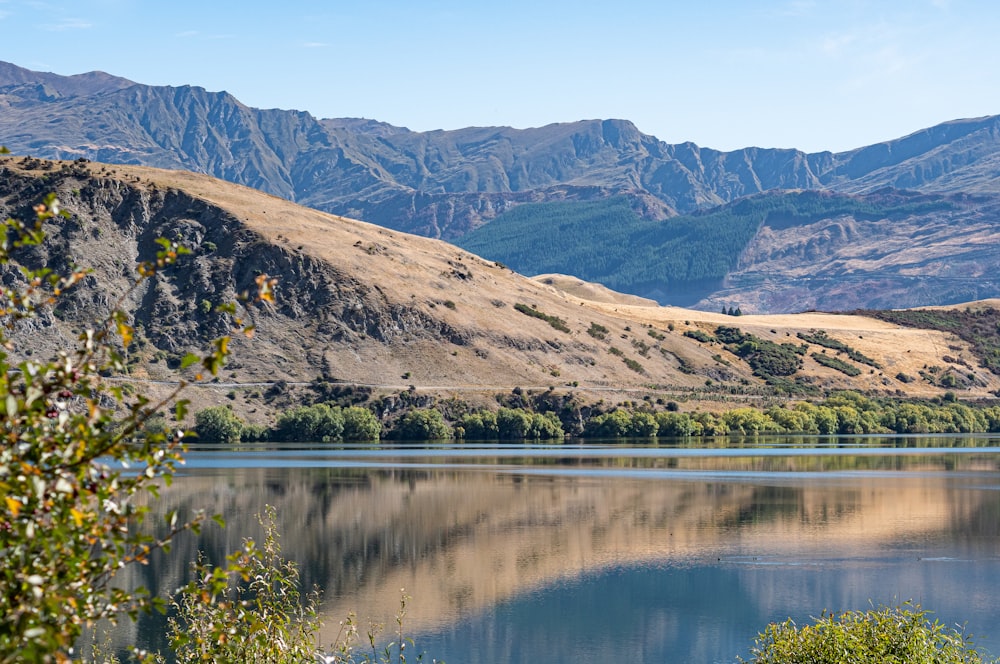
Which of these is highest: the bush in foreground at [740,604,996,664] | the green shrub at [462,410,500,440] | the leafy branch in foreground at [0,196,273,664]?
the leafy branch in foreground at [0,196,273,664]

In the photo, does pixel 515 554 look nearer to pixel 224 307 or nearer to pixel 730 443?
pixel 224 307

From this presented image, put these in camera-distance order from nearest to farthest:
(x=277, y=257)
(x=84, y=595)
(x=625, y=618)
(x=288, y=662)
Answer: (x=84, y=595) → (x=288, y=662) → (x=625, y=618) → (x=277, y=257)

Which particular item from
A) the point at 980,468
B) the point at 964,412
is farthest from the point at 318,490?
the point at 964,412

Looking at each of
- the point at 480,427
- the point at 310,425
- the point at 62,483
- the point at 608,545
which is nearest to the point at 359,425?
the point at 310,425

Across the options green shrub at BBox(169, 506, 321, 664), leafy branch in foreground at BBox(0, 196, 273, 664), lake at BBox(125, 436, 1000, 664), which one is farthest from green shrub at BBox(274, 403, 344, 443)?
leafy branch in foreground at BBox(0, 196, 273, 664)

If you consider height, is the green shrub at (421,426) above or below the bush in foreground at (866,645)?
below

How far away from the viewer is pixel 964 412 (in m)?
185

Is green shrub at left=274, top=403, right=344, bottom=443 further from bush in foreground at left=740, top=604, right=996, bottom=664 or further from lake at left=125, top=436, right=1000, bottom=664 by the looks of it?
bush in foreground at left=740, top=604, right=996, bottom=664

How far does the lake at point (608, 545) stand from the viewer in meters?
46.1

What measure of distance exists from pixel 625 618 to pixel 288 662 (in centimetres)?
2681

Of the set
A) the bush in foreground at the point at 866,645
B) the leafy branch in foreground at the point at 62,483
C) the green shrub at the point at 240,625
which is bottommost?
the bush in foreground at the point at 866,645

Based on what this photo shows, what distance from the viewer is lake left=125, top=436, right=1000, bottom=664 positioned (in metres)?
46.1

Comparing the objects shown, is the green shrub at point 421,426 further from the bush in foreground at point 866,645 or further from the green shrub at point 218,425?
the bush in foreground at point 866,645

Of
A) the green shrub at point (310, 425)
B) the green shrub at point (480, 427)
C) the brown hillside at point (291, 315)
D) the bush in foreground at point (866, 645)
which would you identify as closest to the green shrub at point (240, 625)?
the bush in foreground at point (866, 645)
